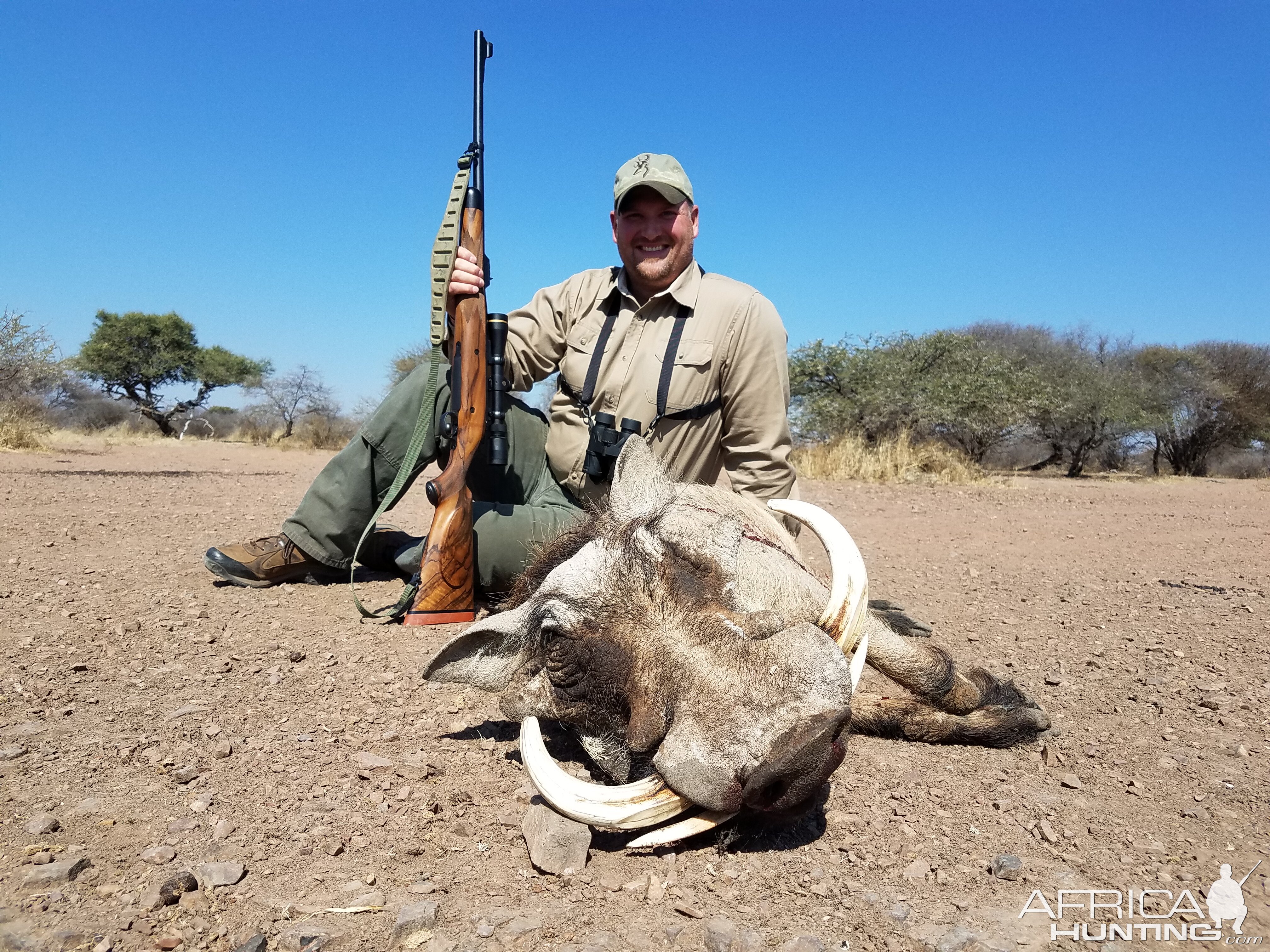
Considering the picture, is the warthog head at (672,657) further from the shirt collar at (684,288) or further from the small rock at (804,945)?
the shirt collar at (684,288)

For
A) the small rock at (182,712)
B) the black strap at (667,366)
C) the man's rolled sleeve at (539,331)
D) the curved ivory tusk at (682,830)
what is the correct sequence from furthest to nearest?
the man's rolled sleeve at (539,331) → the black strap at (667,366) → the small rock at (182,712) → the curved ivory tusk at (682,830)

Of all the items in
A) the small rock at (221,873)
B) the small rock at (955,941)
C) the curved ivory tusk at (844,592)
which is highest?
the curved ivory tusk at (844,592)

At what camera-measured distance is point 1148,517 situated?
8.67 meters

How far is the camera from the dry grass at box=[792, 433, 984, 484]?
1235cm

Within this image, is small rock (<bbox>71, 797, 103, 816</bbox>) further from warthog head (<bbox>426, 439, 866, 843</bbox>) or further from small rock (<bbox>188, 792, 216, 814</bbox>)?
warthog head (<bbox>426, 439, 866, 843</bbox>)

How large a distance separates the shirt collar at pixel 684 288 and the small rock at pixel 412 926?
109 inches

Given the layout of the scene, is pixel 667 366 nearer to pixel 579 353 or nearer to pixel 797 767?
pixel 579 353

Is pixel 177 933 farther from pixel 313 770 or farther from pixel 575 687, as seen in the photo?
pixel 575 687

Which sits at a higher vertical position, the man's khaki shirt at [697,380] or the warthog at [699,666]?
the man's khaki shirt at [697,380]

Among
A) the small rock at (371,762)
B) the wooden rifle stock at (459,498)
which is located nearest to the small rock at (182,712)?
the small rock at (371,762)

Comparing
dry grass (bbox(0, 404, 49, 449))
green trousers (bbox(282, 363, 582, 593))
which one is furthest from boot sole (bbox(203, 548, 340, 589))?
dry grass (bbox(0, 404, 49, 449))

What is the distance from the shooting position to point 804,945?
1503 mm

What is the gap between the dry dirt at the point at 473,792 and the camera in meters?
1.60

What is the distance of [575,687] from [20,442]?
14.5 meters
